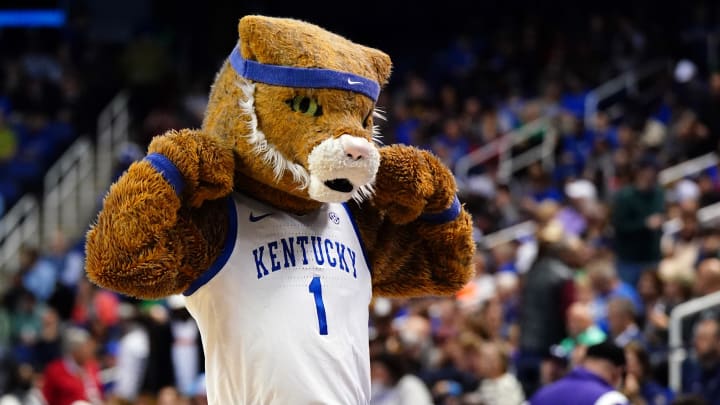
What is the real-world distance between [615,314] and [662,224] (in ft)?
6.89

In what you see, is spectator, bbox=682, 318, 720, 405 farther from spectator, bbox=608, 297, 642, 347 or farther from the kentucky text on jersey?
the kentucky text on jersey

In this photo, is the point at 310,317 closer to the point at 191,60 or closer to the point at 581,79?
the point at 581,79

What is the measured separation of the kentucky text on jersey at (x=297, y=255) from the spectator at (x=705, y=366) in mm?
2774

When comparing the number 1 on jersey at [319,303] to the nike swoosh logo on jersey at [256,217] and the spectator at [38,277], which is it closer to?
the nike swoosh logo on jersey at [256,217]

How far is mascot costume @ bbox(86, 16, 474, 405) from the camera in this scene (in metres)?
2.75

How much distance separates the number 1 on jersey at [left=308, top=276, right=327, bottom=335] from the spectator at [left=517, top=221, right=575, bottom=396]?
3279mm

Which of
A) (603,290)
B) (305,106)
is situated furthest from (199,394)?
(305,106)

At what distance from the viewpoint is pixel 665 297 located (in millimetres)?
6715

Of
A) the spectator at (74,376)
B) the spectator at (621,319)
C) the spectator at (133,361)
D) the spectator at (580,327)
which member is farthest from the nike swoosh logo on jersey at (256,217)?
the spectator at (74,376)

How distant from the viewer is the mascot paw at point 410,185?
3.02m

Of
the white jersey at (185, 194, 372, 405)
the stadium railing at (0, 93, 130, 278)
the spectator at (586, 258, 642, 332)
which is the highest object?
the stadium railing at (0, 93, 130, 278)

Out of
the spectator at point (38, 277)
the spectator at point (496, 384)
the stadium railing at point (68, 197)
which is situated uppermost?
the stadium railing at point (68, 197)

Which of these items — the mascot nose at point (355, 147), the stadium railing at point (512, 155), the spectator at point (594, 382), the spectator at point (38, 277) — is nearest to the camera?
the mascot nose at point (355, 147)

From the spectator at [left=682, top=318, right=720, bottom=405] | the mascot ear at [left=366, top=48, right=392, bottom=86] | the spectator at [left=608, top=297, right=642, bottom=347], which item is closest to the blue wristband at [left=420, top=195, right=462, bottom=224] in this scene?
the mascot ear at [left=366, top=48, right=392, bottom=86]
